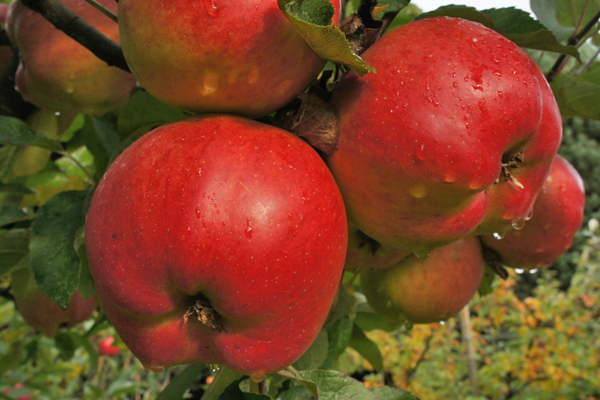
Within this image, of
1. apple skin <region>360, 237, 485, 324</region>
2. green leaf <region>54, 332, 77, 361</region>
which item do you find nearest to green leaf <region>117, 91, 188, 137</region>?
apple skin <region>360, 237, 485, 324</region>

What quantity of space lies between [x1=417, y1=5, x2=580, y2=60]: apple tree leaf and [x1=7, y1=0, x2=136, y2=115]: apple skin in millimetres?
523

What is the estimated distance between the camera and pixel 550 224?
79 centimetres

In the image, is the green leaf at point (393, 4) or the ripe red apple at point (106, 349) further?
the ripe red apple at point (106, 349)

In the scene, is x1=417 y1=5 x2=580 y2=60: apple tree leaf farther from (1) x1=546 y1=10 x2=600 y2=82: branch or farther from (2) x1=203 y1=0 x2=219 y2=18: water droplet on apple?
(2) x1=203 y1=0 x2=219 y2=18: water droplet on apple

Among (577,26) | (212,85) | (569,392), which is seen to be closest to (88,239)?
(212,85)

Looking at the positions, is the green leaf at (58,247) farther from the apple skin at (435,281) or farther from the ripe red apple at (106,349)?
the ripe red apple at (106,349)

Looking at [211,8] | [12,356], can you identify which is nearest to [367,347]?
[211,8]

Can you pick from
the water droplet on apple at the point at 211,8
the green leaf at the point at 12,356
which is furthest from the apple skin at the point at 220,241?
the green leaf at the point at 12,356

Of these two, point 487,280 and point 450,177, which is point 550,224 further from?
point 450,177

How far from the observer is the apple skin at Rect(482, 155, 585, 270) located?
0.79m

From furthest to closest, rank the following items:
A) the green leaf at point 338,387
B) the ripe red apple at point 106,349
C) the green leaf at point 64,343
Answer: the ripe red apple at point 106,349 → the green leaf at point 64,343 → the green leaf at point 338,387

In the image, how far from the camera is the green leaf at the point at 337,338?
0.84m

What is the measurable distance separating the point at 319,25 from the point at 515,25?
0.38 meters

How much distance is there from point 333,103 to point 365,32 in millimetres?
87
